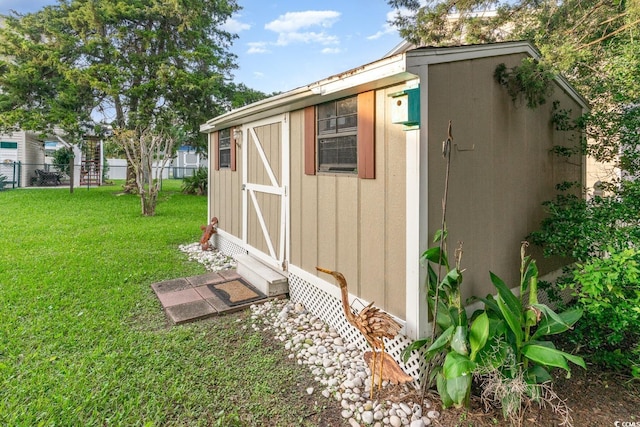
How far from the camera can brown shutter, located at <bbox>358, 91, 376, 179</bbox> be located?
2.83 meters

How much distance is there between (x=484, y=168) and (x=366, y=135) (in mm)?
962

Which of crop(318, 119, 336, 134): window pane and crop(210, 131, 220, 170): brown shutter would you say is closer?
crop(318, 119, 336, 134): window pane

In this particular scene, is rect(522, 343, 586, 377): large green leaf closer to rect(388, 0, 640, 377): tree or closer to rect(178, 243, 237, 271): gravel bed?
rect(388, 0, 640, 377): tree

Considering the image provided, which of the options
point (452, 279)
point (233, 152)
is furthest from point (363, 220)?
point (233, 152)

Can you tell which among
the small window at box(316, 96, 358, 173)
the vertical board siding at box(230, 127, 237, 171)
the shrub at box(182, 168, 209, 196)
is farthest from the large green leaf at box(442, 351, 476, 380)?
the shrub at box(182, 168, 209, 196)

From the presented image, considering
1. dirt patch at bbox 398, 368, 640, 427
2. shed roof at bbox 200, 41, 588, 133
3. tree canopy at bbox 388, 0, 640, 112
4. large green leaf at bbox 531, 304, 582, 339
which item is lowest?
dirt patch at bbox 398, 368, 640, 427

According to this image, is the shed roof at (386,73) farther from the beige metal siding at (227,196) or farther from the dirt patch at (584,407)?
the dirt patch at (584,407)

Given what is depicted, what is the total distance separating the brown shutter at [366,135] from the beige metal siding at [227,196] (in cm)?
297

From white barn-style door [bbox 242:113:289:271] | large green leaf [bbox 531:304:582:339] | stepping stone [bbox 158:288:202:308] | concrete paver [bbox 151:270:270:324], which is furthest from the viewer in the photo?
white barn-style door [bbox 242:113:289:271]

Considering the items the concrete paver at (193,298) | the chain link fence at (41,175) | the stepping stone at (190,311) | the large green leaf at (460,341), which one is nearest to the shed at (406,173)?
the large green leaf at (460,341)

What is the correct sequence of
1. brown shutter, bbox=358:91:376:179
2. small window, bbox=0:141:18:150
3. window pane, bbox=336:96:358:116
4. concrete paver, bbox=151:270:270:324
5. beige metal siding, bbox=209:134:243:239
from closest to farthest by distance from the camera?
brown shutter, bbox=358:91:376:179, window pane, bbox=336:96:358:116, concrete paver, bbox=151:270:270:324, beige metal siding, bbox=209:134:243:239, small window, bbox=0:141:18:150

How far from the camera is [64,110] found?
12938 millimetres

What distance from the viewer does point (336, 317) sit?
3.38 m

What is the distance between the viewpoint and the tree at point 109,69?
12789 millimetres
